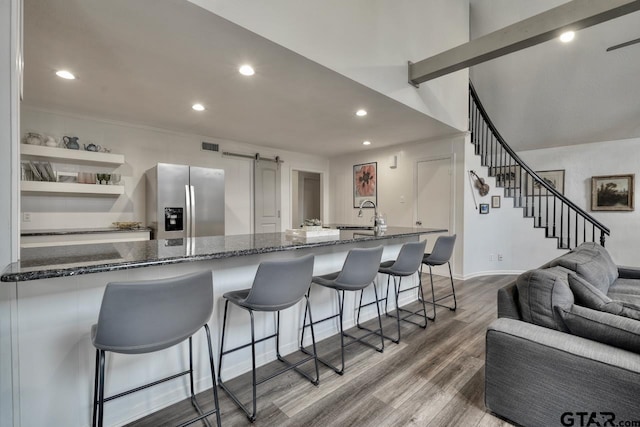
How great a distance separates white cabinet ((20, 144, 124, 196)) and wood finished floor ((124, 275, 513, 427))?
10.1 feet

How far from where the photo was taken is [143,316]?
120 centimetres

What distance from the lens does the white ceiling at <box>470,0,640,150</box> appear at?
163 inches

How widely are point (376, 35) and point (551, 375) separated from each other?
3157 mm

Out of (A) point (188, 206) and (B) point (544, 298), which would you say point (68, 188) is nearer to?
(A) point (188, 206)

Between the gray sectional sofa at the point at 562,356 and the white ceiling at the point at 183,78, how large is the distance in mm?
2343

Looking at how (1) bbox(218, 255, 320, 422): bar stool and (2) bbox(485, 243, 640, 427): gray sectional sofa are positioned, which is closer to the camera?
(2) bbox(485, 243, 640, 427): gray sectional sofa

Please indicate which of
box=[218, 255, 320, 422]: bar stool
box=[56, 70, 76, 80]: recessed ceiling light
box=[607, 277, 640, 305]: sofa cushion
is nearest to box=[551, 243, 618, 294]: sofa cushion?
box=[607, 277, 640, 305]: sofa cushion

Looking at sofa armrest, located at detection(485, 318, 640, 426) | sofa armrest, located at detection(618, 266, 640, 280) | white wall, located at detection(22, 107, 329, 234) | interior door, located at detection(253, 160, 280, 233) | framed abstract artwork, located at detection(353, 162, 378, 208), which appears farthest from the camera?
framed abstract artwork, located at detection(353, 162, 378, 208)

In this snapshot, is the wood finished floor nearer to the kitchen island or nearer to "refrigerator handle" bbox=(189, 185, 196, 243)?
the kitchen island

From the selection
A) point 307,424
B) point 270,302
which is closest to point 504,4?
point 270,302

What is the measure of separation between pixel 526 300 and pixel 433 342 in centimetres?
113

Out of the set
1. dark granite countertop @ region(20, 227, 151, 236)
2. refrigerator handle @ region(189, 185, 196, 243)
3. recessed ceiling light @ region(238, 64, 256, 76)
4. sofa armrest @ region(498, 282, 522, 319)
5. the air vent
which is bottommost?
sofa armrest @ region(498, 282, 522, 319)

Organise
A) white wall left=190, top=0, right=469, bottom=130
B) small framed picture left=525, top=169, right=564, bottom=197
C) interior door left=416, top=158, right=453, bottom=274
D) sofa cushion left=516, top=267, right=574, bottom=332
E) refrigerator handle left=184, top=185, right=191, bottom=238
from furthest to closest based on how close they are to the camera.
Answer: small framed picture left=525, top=169, right=564, bottom=197 < interior door left=416, top=158, right=453, bottom=274 < refrigerator handle left=184, top=185, right=191, bottom=238 < white wall left=190, top=0, right=469, bottom=130 < sofa cushion left=516, top=267, right=574, bottom=332

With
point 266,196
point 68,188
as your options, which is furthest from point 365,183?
point 68,188
